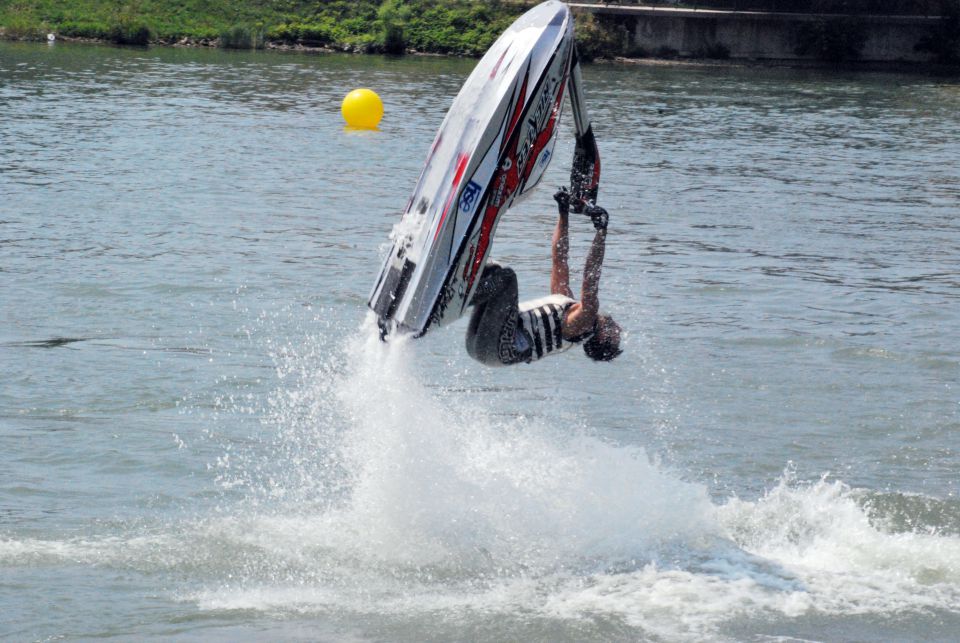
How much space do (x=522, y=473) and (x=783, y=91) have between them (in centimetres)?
2929

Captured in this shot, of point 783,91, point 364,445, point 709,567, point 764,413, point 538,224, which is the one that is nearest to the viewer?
point 709,567

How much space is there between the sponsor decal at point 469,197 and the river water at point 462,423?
1158mm

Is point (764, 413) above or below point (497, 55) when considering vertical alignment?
below

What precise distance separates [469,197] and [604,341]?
4.80 feet

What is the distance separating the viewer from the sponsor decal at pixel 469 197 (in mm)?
8594

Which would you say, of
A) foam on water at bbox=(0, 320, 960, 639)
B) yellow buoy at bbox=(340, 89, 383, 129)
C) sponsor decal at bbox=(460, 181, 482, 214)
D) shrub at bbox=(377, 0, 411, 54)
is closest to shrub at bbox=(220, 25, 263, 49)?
shrub at bbox=(377, 0, 411, 54)

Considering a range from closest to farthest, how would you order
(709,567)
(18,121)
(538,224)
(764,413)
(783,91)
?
1. (709,567)
2. (764,413)
3. (538,224)
4. (18,121)
5. (783,91)

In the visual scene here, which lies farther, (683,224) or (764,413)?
(683,224)

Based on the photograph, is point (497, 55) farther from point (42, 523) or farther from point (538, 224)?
point (538, 224)

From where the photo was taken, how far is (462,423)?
1080cm

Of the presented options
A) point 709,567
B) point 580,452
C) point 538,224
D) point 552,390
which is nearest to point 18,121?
point 538,224

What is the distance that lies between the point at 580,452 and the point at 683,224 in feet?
33.3

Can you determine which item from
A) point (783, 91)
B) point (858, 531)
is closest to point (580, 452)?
point (858, 531)

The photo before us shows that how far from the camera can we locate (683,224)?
19625 mm
